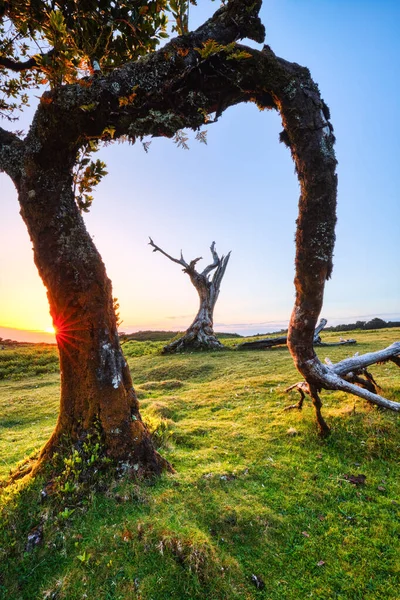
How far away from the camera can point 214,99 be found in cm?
493

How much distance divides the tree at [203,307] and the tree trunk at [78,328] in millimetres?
19065

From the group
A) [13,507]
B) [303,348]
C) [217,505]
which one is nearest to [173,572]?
[217,505]

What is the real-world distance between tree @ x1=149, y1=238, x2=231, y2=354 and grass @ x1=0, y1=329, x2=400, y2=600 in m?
16.9

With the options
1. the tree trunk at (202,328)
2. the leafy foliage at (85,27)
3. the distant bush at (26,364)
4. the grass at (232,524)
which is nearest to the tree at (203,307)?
the tree trunk at (202,328)

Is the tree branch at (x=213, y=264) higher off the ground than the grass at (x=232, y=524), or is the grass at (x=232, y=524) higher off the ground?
the tree branch at (x=213, y=264)

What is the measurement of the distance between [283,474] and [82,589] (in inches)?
141

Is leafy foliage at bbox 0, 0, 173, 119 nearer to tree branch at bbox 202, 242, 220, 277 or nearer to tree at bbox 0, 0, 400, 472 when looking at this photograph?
tree at bbox 0, 0, 400, 472

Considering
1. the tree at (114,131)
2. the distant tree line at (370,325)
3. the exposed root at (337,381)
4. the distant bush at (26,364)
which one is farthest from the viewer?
the distant tree line at (370,325)

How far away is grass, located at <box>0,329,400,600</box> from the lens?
3482 mm

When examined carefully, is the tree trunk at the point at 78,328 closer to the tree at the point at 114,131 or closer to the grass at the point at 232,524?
the tree at the point at 114,131

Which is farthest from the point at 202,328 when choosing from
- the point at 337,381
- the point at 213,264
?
the point at 337,381

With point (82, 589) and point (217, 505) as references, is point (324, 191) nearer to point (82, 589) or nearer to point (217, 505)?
point (217, 505)

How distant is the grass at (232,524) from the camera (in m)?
3.48

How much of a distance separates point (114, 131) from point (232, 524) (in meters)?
6.07
